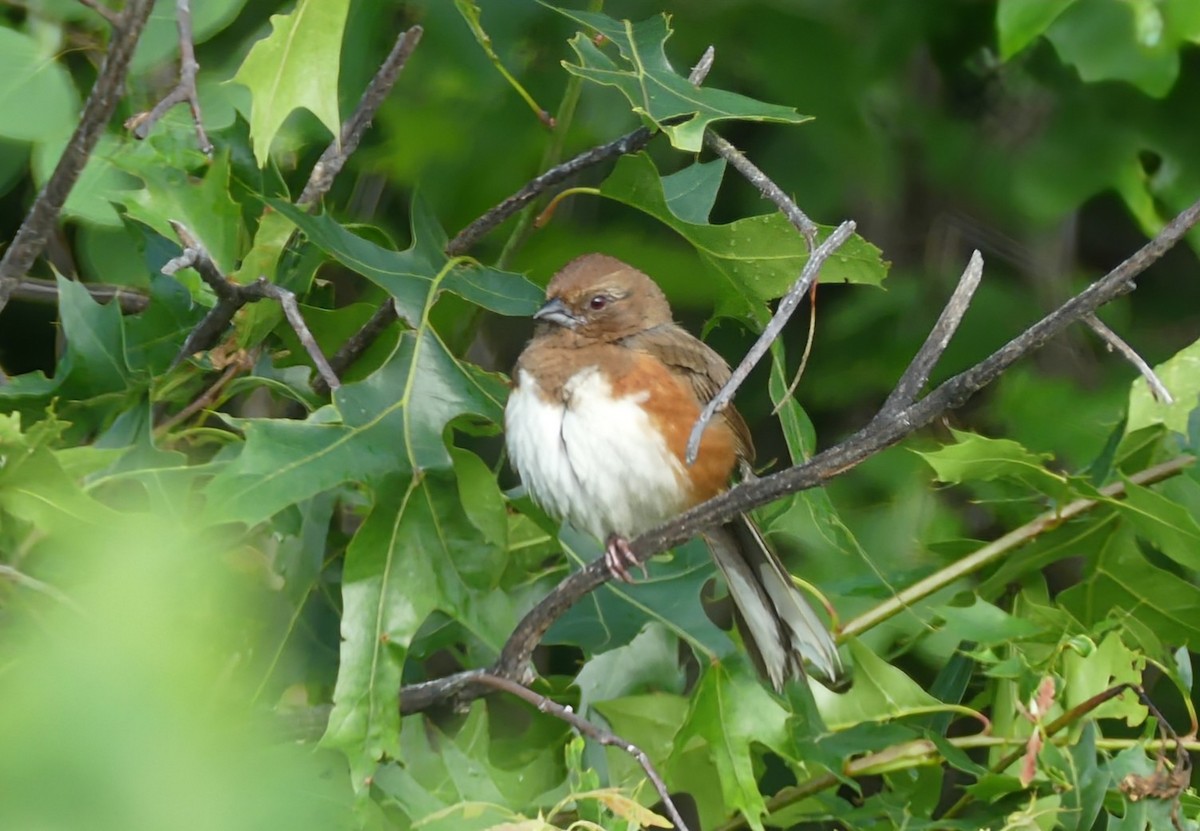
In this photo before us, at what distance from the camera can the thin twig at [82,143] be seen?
1871mm

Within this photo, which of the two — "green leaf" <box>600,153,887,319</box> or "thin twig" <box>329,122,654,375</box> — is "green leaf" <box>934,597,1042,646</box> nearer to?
"green leaf" <box>600,153,887,319</box>

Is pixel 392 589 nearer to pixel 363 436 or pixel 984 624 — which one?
pixel 363 436

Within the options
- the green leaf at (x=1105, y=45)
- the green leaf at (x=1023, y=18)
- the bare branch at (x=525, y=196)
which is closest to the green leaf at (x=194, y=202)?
the bare branch at (x=525, y=196)

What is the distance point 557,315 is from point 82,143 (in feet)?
3.87

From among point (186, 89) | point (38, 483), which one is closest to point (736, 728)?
point (38, 483)

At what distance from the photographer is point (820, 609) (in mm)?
2842

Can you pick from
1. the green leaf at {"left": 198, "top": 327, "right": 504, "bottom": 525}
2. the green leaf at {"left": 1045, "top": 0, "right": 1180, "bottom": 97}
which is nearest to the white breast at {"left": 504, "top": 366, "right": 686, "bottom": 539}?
the green leaf at {"left": 198, "top": 327, "right": 504, "bottom": 525}

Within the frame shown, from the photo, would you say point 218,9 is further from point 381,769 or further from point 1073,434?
point 1073,434

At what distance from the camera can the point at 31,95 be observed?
237 cm

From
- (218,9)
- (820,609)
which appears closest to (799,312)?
(820,609)

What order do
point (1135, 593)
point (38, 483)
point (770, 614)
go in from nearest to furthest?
point (38, 483)
point (1135, 593)
point (770, 614)

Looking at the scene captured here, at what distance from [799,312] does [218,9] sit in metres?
2.02

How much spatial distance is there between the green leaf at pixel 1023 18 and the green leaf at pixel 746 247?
A: 1.99ft

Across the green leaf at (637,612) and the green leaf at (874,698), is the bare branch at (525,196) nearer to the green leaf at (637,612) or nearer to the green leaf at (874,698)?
the green leaf at (637,612)
